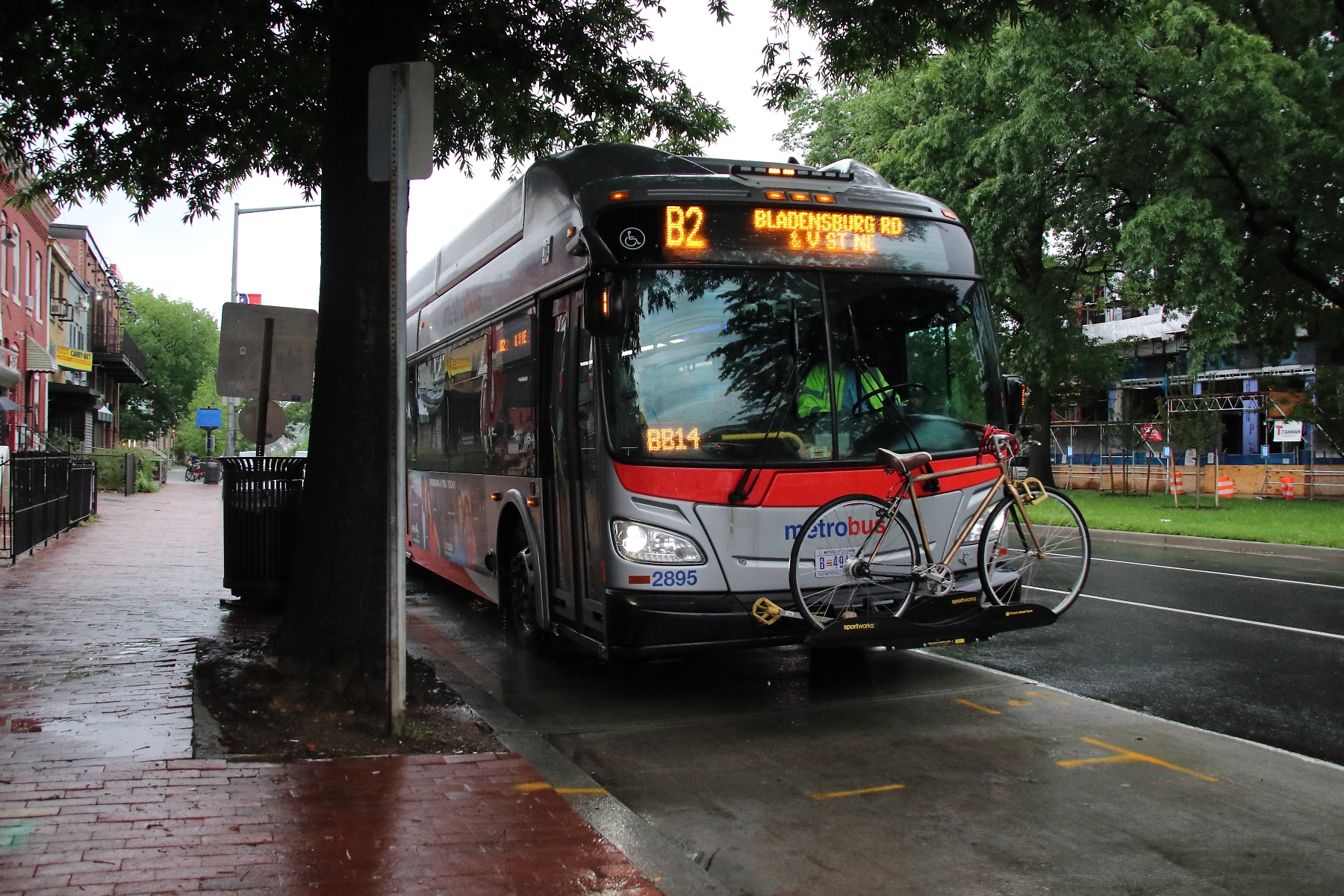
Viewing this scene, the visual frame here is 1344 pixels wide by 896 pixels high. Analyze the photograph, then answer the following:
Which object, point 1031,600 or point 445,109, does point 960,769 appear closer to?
point 1031,600

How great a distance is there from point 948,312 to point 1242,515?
2020cm

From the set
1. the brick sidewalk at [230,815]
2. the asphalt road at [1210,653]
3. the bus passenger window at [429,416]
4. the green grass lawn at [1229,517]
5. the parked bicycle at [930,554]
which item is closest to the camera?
the brick sidewalk at [230,815]

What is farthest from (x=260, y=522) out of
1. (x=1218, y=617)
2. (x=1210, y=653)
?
(x=1218, y=617)

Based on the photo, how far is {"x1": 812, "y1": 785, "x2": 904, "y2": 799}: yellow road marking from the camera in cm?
516

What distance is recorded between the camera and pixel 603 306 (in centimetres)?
626

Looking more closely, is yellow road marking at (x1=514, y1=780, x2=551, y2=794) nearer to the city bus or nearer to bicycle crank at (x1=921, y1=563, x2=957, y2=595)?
the city bus

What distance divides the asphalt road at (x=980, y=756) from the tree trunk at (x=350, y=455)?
44.6 inches

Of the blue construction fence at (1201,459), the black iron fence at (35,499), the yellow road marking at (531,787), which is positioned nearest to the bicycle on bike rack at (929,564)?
the yellow road marking at (531,787)

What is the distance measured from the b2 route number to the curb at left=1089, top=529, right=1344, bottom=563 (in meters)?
11.1

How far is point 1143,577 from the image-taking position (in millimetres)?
13641

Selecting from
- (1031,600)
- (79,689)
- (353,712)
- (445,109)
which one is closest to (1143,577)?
(1031,600)

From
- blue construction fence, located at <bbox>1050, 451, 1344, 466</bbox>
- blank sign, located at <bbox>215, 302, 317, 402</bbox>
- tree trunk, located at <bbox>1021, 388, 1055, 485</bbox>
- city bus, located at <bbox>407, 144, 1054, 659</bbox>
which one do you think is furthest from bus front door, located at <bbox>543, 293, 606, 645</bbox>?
blue construction fence, located at <bbox>1050, 451, 1344, 466</bbox>

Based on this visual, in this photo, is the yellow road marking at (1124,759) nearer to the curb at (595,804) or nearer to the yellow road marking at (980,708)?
the yellow road marking at (980,708)

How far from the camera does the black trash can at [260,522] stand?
976 cm
